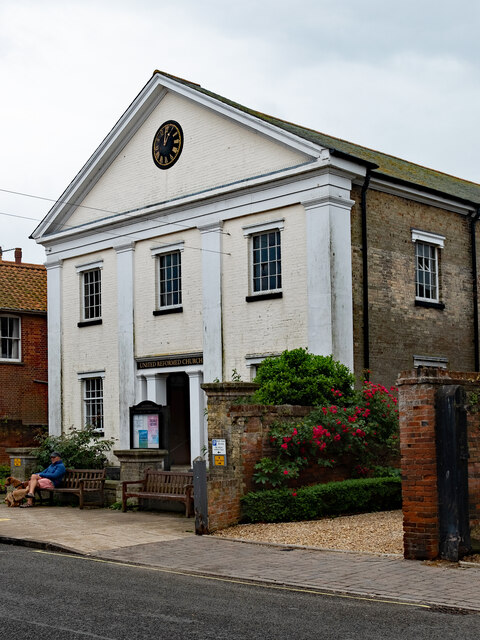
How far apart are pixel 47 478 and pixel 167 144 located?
10.2 m

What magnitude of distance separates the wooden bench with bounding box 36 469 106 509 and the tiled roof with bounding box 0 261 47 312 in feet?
35.8

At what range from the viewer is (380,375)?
20.7m

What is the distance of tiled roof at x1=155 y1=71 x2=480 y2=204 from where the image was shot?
22453mm

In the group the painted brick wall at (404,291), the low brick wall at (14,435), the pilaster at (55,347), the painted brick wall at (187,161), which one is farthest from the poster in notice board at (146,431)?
the low brick wall at (14,435)

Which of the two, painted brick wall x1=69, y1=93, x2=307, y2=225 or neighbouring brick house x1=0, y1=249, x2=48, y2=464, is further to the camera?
neighbouring brick house x1=0, y1=249, x2=48, y2=464

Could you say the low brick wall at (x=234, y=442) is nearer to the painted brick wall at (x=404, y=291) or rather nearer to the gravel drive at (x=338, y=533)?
the gravel drive at (x=338, y=533)

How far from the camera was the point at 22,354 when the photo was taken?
97.3 feet

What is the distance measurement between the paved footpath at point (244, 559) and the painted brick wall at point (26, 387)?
12.2m

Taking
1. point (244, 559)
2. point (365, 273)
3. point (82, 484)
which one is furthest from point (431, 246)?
point (244, 559)

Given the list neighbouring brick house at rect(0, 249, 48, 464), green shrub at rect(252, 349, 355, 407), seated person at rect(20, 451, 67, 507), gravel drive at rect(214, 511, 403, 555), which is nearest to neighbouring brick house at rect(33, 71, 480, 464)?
green shrub at rect(252, 349, 355, 407)

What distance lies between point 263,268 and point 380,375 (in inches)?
154

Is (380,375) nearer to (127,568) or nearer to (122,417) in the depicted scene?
(122,417)

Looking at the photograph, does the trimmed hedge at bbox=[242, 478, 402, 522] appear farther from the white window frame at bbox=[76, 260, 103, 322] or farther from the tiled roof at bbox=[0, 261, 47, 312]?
the tiled roof at bbox=[0, 261, 47, 312]

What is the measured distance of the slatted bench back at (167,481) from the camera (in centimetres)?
1641
